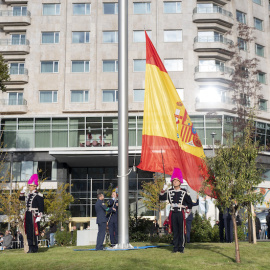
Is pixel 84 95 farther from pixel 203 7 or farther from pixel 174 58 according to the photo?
pixel 203 7

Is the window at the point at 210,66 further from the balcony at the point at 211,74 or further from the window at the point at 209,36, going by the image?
the window at the point at 209,36

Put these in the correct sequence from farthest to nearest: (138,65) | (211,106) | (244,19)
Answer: (244,19), (138,65), (211,106)

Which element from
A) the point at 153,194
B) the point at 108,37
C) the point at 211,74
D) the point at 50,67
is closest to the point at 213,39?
the point at 211,74

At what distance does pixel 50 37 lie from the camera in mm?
→ 49375

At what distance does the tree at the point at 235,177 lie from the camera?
40.5 ft

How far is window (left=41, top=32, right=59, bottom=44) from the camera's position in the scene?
49.4 metres

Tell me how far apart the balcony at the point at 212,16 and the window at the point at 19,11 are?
16548 millimetres

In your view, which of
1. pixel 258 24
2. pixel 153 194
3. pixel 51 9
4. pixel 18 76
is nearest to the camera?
pixel 153 194

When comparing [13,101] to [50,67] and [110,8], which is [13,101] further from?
[110,8]

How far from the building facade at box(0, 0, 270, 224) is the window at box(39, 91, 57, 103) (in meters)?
0.09

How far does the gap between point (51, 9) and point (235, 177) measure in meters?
41.2

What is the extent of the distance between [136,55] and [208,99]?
798 cm

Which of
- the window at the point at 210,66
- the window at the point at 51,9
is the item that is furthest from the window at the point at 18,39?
the window at the point at 210,66

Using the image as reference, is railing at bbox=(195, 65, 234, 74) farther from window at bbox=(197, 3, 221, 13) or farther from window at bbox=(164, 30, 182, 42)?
window at bbox=(197, 3, 221, 13)
